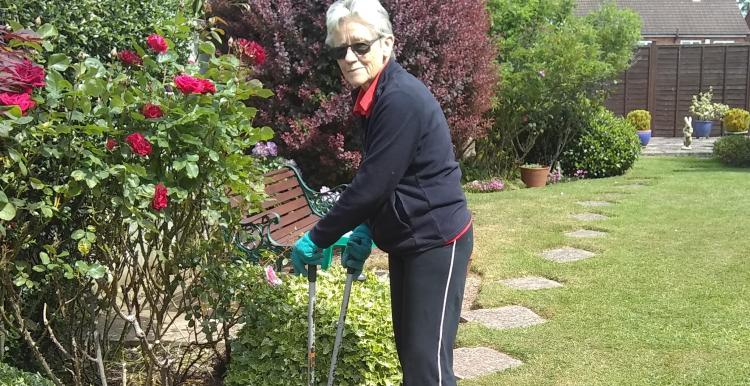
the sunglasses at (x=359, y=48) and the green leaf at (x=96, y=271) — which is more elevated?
the sunglasses at (x=359, y=48)

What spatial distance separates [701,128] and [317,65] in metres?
15.3

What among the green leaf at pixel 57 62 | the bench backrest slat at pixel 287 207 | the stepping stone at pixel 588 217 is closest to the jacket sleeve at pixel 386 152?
the green leaf at pixel 57 62

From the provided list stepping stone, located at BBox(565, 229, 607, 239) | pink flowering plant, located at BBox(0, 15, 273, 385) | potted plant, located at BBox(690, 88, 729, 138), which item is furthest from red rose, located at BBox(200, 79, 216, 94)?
potted plant, located at BBox(690, 88, 729, 138)

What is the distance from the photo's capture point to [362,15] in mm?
2363

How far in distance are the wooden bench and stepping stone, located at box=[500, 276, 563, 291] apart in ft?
4.99

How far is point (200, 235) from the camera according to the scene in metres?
3.31

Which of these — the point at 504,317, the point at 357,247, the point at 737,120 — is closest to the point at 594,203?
the point at 504,317

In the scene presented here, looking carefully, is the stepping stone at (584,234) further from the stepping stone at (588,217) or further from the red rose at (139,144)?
the red rose at (139,144)

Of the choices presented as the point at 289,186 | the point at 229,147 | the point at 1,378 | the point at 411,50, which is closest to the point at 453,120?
the point at 411,50

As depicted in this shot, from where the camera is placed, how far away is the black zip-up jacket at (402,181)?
2277 mm

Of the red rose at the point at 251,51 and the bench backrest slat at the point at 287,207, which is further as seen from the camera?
the bench backrest slat at the point at 287,207

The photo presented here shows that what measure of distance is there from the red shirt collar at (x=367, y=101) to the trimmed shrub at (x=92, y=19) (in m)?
1.80

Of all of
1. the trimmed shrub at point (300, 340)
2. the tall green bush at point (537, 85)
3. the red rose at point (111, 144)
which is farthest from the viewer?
the tall green bush at point (537, 85)

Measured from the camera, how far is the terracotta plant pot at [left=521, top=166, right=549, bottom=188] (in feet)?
36.0
